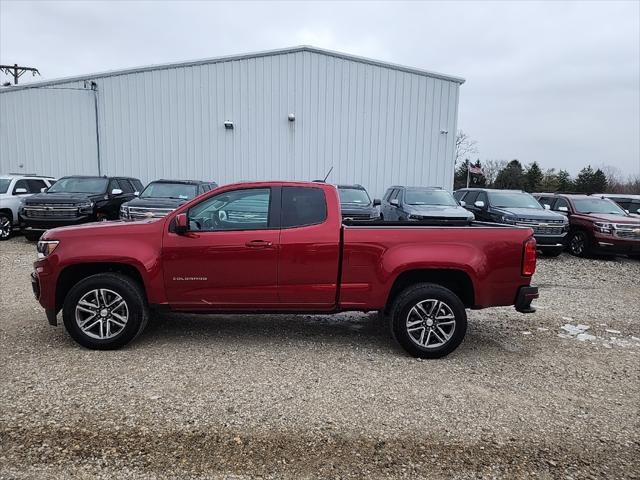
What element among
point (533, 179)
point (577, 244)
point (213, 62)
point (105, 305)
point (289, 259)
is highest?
point (213, 62)

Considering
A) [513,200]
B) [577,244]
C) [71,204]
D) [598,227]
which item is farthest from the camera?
[513,200]

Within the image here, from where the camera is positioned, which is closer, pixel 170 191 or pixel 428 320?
pixel 428 320

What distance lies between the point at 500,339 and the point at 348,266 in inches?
90.8

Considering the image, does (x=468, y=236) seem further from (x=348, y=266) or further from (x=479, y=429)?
(x=479, y=429)

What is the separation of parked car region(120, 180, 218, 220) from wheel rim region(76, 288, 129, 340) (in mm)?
6899

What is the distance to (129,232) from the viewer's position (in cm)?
466

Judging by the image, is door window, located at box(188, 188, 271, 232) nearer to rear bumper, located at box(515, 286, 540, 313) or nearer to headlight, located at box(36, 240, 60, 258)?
headlight, located at box(36, 240, 60, 258)

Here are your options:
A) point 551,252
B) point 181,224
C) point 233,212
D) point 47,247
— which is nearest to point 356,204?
point 551,252

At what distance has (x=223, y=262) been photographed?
181 inches

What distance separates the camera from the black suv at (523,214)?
1179cm

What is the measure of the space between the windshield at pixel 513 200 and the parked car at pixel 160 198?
812cm

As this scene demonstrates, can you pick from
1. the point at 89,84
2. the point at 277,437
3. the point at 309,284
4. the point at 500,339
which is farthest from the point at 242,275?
the point at 89,84

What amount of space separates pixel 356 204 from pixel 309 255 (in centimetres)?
800

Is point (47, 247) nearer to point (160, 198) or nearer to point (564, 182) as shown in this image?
point (160, 198)
